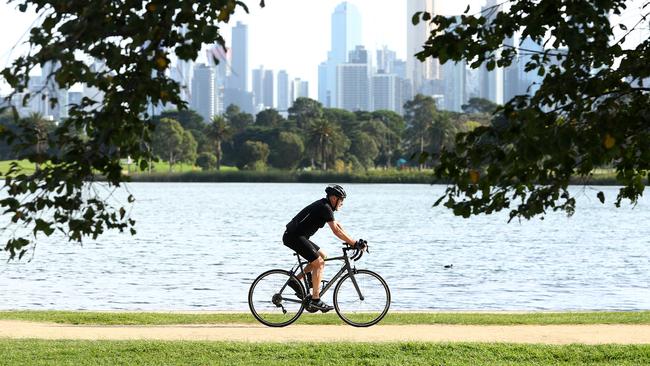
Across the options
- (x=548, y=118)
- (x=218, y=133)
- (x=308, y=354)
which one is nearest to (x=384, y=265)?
(x=308, y=354)

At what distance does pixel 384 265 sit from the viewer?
38.0 m

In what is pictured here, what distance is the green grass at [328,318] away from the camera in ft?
51.6

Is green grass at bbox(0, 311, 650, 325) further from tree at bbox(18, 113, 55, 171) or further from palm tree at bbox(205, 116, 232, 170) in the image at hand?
palm tree at bbox(205, 116, 232, 170)

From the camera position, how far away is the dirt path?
13250mm

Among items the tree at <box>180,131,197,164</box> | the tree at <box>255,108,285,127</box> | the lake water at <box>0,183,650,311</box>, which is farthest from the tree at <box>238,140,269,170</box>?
the lake water at <box>0,183,650,311</box>

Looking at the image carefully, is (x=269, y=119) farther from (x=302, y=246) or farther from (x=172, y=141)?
(x=302, y=246)

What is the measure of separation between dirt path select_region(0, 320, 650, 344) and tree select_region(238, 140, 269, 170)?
14195 centimetres

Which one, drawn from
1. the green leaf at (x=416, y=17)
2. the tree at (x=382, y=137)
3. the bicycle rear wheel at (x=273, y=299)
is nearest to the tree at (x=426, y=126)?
the tree at (x=382, y=137)

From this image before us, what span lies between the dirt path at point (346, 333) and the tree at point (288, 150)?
14440 cm

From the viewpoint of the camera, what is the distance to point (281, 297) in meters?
14.6

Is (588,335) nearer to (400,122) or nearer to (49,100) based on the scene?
(49,100)

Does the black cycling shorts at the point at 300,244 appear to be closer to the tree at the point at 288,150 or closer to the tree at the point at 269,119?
the tree at the point at 288,150

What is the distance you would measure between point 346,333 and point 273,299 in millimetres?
1190

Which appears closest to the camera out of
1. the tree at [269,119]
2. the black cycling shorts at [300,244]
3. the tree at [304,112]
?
the black cycling shorts at [300,244]
